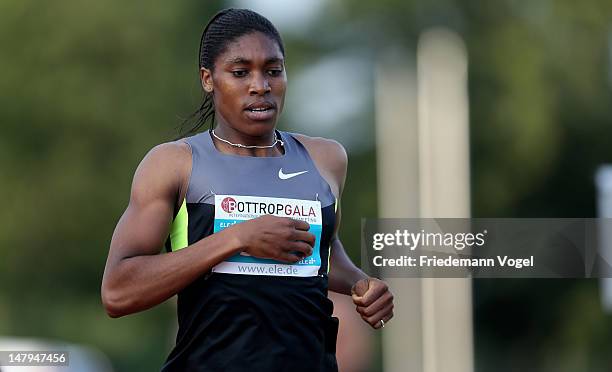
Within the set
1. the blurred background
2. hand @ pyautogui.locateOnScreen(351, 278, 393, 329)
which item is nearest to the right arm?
hand @ pyautogui.locateOnScreen(351, 278, 393, 329)

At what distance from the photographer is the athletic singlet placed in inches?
161

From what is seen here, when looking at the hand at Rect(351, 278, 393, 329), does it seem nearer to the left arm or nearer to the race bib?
the left arm

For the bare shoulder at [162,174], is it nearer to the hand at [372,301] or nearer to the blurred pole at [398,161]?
the hand at [372,301]

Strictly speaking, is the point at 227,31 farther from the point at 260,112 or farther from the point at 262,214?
the point at 262,214

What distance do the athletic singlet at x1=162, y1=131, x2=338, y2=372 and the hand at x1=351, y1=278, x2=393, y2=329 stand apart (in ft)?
0.37

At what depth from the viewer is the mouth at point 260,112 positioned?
4316 millimetres

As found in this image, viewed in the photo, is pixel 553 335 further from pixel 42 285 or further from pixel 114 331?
pixel 42 285

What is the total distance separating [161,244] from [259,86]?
607mm

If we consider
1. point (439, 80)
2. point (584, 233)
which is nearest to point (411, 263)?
point (584, 233)

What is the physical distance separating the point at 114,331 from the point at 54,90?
3.90 meters

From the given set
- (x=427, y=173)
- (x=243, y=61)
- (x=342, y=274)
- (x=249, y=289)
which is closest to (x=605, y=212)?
(x=342, y=274)

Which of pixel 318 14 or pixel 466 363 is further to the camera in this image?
pixel 318 14

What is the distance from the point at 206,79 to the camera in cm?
450

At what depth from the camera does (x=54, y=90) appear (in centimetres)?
1988
